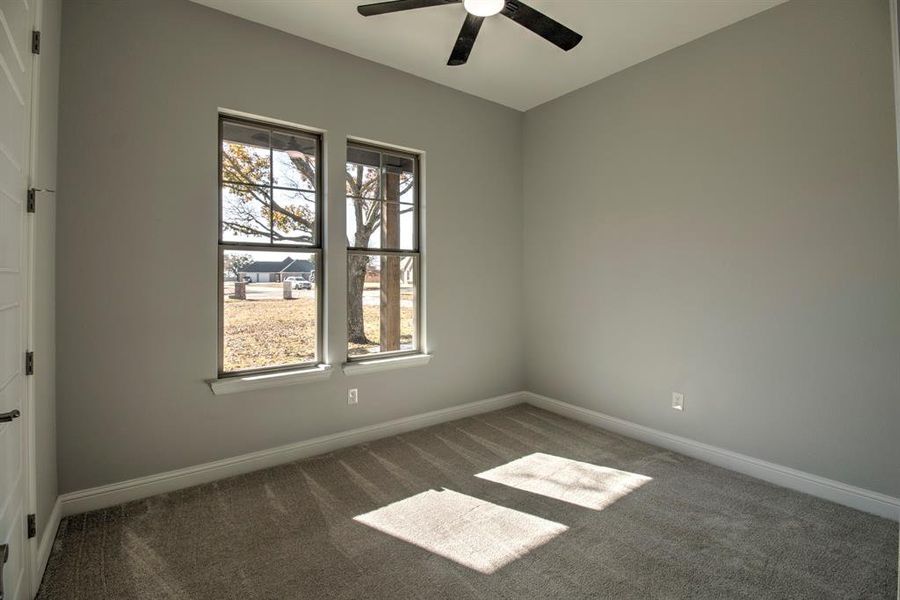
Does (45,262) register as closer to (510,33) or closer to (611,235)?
(510,33)

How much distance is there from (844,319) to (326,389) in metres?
3.29

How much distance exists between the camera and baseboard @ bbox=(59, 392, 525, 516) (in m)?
2.43

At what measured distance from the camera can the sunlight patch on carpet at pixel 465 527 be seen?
206cm

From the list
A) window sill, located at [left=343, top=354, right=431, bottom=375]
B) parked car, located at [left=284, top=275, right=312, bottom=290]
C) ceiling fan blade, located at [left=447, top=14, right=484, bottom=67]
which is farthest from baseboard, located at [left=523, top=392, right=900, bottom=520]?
ceiling fan blade, located at [left=447, top=14, right=484, bottom=67]

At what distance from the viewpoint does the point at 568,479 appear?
281cm

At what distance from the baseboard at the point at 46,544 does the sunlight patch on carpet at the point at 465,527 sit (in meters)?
1.33

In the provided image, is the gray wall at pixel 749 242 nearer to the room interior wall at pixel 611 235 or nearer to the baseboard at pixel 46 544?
the room interior wall at pixel 611 235

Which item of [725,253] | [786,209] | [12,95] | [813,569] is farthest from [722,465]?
[12,95]

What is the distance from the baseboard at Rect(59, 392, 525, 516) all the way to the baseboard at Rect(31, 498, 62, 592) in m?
0.10

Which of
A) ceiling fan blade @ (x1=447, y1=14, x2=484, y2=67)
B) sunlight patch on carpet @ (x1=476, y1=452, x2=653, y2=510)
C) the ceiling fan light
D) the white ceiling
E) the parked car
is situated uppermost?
the white ceiling

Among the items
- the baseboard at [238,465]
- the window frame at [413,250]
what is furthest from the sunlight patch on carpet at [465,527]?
the window frame at [413,250]

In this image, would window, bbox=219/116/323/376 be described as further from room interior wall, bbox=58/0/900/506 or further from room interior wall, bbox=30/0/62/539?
room interior wall, bbox=30/0/62/539

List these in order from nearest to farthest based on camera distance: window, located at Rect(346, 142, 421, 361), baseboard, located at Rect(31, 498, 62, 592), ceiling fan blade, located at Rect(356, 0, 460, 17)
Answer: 1. baseboard, located at Rect(31, 498, 62, 592)
2. ceiling fan blade, located at Rect(356, 0, 460, 17)
3. window, located at Rect(346, 142, 421, 361)

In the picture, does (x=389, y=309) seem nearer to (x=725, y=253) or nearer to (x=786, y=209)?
(x=725, y=253)
